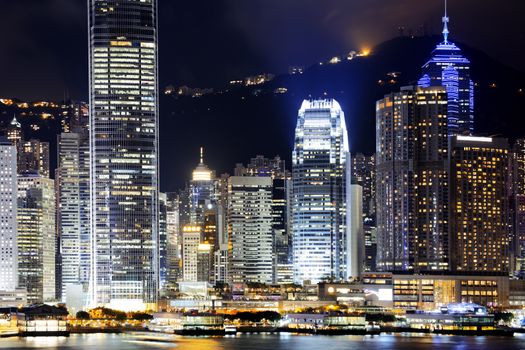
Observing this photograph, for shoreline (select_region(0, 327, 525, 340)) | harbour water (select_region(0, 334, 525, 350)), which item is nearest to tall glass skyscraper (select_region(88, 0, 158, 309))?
shoreline (select_region(0, 327, 525, 340))

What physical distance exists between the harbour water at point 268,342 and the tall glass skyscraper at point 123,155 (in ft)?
67.4

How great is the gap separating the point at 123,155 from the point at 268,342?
157ft

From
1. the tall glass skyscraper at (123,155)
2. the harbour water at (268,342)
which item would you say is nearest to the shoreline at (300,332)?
the harbour water at (268,342)

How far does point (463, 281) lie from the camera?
192 meters

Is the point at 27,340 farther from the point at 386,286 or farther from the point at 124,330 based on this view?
the point at 386,286

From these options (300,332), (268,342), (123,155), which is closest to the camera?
(268,342)

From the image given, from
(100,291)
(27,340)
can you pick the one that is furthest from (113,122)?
(27,340)

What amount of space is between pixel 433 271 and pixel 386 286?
6.48 m

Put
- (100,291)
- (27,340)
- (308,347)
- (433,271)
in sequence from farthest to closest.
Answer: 1. (433,271)
2. (100,291)
3. (27,340)
4. (308,347)

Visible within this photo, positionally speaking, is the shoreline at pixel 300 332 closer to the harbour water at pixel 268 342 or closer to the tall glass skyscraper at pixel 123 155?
the harbour water at pixel 268 342

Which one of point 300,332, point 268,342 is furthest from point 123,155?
point 268,342

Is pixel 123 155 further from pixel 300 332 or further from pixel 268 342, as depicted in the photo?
pixel 268 342

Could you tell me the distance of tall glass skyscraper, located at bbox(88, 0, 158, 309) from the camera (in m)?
182

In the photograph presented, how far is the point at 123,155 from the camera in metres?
183
